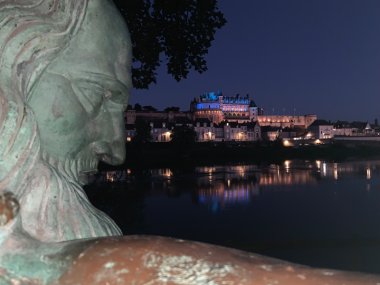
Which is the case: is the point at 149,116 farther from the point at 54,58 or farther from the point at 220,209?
the point at 54,58

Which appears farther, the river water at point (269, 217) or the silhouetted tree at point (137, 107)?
the silhouetted tree at point (137, 107)

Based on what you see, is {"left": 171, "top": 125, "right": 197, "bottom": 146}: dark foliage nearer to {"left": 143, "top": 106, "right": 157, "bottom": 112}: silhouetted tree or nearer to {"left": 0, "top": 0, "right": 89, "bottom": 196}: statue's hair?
{"left": 143, "top": 106, "right": 157, "bottom": 112}: silhouetted tree

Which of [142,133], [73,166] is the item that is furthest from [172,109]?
[73,166]

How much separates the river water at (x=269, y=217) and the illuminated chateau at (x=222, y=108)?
126 m

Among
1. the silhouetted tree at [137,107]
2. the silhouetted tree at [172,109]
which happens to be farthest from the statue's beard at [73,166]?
the silhouetted tree at [172,109]

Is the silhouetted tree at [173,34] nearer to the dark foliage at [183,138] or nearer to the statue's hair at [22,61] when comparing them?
the statue's hair at [22,61]

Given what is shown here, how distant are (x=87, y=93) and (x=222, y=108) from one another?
538 feet

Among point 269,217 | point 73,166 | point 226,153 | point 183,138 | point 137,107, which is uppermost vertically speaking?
point 137,107

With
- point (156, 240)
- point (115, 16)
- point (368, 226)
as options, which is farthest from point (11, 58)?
point (368, 226)

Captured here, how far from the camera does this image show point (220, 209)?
2473 cm

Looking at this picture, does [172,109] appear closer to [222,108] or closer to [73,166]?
[222,108]

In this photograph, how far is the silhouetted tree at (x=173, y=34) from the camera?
352 inches

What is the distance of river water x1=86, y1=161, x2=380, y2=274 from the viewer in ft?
47.6

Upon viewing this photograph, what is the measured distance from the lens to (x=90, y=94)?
177cm
